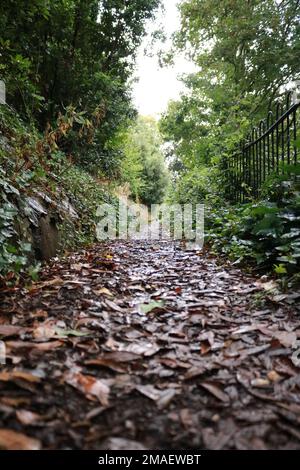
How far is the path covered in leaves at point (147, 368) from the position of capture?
3.27 ft

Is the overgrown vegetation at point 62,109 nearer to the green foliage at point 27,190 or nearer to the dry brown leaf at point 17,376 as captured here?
the green foliage at point 27,190

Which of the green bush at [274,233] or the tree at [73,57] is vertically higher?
the tree at [73,57]

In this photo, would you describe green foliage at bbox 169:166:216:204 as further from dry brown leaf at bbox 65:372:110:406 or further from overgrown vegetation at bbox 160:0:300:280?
dry brown leaf at bbox 65:372:110:406

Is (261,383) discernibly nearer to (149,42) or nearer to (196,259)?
(196,259)

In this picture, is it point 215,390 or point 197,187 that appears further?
point 197,187

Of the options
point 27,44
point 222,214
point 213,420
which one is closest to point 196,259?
point 222,214

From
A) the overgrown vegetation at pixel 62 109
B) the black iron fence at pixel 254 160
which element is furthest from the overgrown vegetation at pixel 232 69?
the overgrown vegetation at pixel 62 109

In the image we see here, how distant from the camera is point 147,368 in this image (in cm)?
137

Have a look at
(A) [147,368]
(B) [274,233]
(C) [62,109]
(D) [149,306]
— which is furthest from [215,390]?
(C) [62,109]

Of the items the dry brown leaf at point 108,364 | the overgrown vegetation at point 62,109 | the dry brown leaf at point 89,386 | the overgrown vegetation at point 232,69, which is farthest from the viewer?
the overgrown vegetation at point 232,69

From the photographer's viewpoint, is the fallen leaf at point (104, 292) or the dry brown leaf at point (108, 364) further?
the fallen leaf at point (104, 292)

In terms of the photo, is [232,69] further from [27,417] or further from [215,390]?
[27,417]

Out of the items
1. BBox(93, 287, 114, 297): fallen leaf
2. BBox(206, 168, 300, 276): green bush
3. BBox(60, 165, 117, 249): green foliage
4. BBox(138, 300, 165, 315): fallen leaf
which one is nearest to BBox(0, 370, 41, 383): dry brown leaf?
BBox(138, 300, 165, 315): fallen leaf

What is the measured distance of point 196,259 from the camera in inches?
148
